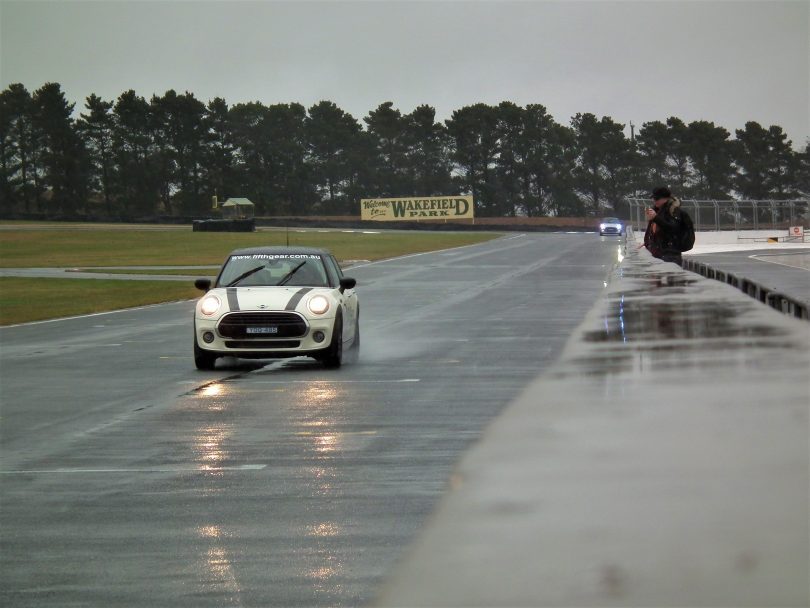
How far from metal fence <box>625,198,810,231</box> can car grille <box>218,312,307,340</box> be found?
60.3m

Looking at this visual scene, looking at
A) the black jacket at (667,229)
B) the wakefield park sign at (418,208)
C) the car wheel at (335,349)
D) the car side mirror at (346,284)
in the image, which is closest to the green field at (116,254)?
the car side mirror at (346,284)

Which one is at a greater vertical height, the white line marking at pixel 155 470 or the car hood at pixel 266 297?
the car hood at pixel 266 297

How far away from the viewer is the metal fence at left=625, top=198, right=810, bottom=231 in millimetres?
76562

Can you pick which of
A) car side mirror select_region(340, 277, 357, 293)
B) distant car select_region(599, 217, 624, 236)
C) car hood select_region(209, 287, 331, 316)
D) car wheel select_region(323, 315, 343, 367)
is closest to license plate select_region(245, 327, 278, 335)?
car hood select_region(209, 287, 331, 316)

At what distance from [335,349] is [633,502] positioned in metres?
14.5

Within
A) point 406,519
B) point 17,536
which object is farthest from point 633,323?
point 17,536

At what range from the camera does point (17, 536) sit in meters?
7.18

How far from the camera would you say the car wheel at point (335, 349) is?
1686 centimetres

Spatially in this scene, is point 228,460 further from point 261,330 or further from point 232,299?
point 232,299

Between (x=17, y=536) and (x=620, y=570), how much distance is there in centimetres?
575

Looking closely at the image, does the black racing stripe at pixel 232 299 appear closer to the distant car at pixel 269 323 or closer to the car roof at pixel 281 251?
the distant car at pixel 269 323

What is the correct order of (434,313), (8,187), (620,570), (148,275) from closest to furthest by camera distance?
(620,570) → (434,313) → (148,275) → (8,187)

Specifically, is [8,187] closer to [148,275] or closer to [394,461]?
[148,275]

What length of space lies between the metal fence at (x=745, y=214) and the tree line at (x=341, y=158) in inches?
3034
